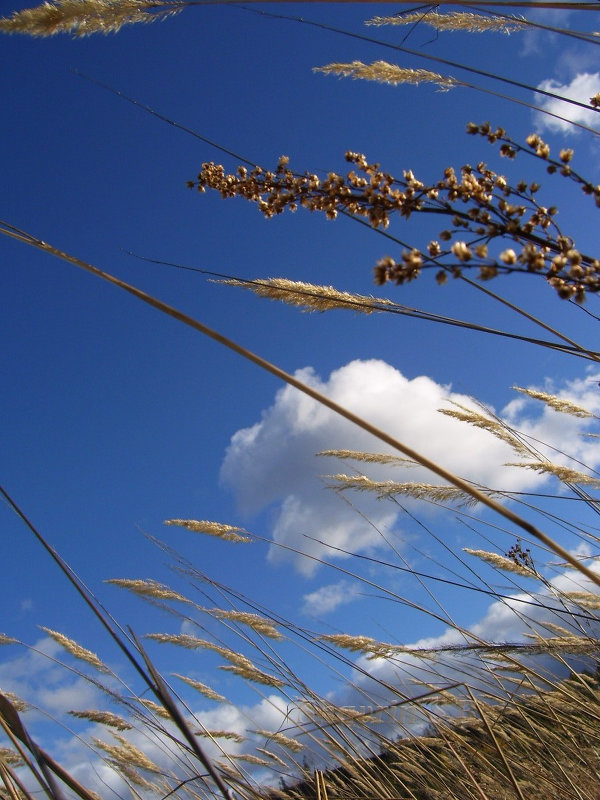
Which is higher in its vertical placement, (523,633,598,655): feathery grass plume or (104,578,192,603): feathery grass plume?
(104,578,192,603): feathery grass plume

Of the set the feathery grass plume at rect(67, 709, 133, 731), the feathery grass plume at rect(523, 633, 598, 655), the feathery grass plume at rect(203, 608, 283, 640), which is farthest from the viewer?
the feathery grass plume at rect(67, 709, 133, 731)

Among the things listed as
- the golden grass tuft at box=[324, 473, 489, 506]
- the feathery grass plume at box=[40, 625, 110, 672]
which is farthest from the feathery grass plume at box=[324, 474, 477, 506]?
the feathery grass plume at box=[40, 625, 110, 672]

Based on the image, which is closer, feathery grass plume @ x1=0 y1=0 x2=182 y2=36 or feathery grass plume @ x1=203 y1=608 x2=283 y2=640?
feathery grass plume @ x1=0 y1=0 x2=182 y2=36

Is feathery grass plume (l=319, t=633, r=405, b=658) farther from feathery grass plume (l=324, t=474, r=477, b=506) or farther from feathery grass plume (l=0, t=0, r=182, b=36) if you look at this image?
feathery grass plume (l=0, t=0, r=182, b=36)

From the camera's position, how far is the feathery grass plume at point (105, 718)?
10.7 feet

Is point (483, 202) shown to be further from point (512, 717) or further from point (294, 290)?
point (512, 717)

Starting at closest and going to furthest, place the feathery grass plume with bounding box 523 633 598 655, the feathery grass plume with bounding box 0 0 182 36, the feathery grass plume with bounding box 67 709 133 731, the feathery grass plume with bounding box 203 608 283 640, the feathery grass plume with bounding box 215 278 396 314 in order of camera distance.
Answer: the feathery grass plume with bounding box 0 0 182 36 → the feathery grass plume with bounding box 215 278 396 314 → the feathery grass plume with bounding box 523 633 598 655 → the feathery grass plume with bounding box 203 608 283 640 → the feathery grass plume with bounding box 67 709 133 731

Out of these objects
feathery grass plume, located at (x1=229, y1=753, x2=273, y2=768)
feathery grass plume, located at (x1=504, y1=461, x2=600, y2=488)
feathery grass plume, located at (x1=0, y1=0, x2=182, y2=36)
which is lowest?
feathery grass plume, located at (x1=229, y1=753, x2=273, y2=768)

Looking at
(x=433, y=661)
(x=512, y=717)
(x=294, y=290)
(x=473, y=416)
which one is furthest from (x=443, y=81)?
(x=512, y=717)

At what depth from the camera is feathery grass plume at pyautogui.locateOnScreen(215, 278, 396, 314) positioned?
1.66 meters

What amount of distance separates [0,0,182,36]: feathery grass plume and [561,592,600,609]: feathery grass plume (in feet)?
9.92

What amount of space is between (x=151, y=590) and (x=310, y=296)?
210 centimetres

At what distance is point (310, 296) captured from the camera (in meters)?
1.67

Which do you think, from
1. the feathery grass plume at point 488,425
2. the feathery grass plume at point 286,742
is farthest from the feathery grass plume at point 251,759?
the feathery grass plume at point 488,425
